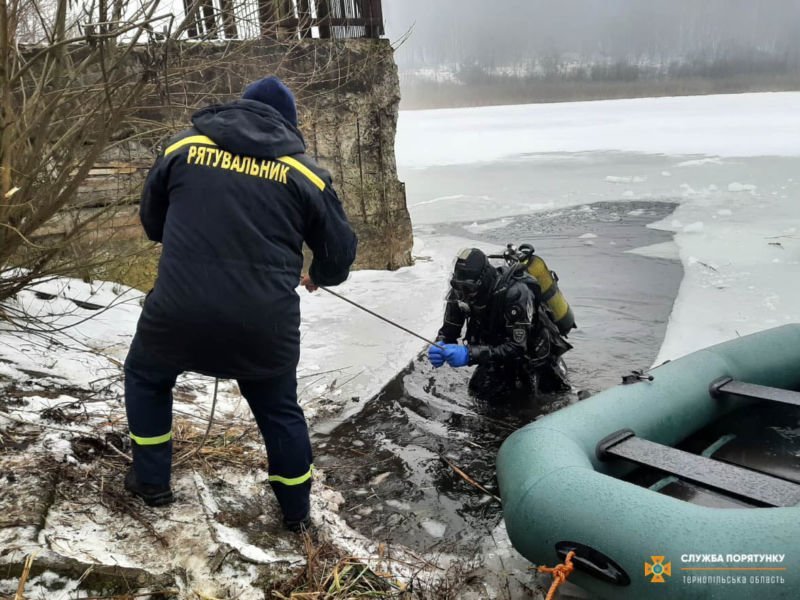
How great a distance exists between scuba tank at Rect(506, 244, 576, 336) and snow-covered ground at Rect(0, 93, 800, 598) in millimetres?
1253

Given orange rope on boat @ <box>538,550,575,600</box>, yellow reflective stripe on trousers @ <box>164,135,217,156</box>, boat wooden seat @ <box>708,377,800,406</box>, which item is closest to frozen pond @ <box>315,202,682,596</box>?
orange rope on boat @ <box>538,550,575,600</box>

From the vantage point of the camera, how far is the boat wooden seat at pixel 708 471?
2258mm

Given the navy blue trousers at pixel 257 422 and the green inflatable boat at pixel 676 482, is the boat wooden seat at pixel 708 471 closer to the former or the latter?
the green inflatable boat at pixel 676 482

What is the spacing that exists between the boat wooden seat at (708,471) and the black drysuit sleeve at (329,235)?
1.32 meters

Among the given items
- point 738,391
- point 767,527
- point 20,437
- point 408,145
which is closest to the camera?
point 767,527

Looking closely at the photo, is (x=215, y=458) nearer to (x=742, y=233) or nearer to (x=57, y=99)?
(x=57, y=99)

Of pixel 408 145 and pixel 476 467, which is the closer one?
pixel 476 467

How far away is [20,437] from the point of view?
2533 mm

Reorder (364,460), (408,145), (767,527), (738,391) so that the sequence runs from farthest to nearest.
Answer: (408,145), (364,460), (738,391), (767,527)

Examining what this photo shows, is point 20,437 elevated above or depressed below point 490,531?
above

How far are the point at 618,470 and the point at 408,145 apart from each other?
27139 mm

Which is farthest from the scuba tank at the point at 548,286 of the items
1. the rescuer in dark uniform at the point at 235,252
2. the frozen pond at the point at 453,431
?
the rescuer in dark uniform at the point at 235,252

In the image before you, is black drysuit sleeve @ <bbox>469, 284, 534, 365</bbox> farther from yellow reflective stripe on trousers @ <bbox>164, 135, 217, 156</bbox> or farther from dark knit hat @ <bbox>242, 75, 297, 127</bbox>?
yellow reflective stripe on trousers @ <bbox>164, 135, 217, 156</bbox>

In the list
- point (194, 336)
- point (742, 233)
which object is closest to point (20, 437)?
point (194, 336)
